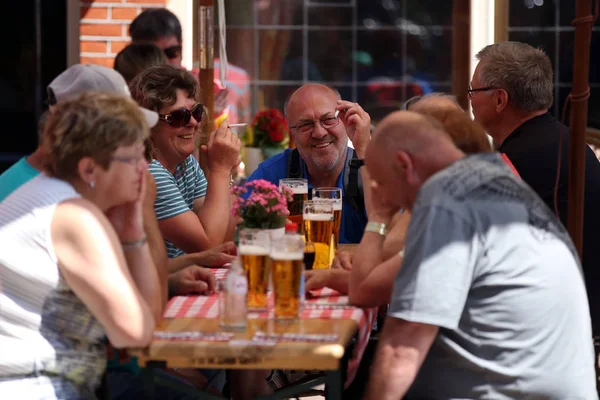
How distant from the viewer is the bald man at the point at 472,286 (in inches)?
85.9

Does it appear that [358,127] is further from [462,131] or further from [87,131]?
[87,131]

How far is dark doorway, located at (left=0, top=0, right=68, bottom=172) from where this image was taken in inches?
241

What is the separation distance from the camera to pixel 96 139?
2336 mm

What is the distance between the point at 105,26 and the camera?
5.88 meters

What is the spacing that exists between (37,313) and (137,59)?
3067 millimetres

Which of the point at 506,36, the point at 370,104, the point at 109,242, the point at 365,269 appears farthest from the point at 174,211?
the point at 370,104

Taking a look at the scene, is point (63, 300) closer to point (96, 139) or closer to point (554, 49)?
point (96, 139)

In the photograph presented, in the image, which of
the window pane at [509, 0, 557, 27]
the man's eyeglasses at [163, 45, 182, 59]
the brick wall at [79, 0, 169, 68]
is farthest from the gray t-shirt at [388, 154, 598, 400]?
the window pane at [509, 0, 557, 27]

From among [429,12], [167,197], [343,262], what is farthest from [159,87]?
[429,12]

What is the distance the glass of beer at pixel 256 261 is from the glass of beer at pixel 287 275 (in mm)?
120

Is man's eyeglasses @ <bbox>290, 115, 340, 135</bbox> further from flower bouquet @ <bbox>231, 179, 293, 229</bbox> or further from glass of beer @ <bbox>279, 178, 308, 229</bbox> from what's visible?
flower bouquet @ <bbox>231, 179, 293, 229</bbox>

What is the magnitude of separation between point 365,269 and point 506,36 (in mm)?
4364

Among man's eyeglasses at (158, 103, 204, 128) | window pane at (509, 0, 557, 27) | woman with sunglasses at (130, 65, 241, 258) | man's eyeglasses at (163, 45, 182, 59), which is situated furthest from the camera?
window pane at (509, 0, 557, 27)

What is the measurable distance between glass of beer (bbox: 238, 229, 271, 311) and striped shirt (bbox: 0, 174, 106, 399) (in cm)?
45
